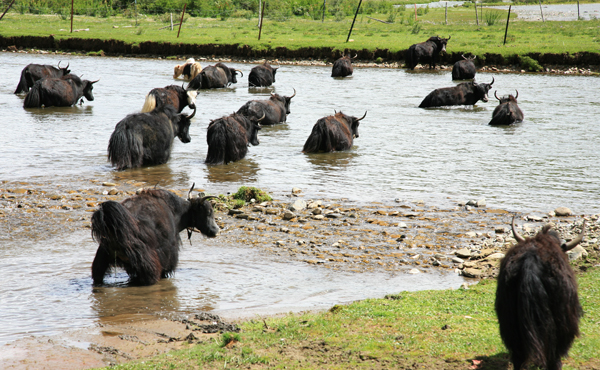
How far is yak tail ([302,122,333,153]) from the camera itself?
12047 millimetres

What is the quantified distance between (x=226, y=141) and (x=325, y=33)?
26056 millimetres

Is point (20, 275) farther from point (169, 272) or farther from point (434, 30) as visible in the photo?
point (434, 30)

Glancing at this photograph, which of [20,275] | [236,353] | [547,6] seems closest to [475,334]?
[236,353]

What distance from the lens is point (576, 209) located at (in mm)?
8398

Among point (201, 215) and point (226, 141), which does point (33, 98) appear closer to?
point (226, 141)

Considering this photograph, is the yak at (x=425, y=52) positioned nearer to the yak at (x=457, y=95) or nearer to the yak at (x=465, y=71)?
the yak at (x=465, y=71)

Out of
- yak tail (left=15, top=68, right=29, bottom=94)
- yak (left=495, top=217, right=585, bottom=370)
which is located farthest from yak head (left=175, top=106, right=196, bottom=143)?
yak tail (left=15, top=68, right=29, bottom=94)

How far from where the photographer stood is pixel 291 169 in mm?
10594

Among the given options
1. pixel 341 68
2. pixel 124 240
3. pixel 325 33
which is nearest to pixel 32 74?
pixel 341 68

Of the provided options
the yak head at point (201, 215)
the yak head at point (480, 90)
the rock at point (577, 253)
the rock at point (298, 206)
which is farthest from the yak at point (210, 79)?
the rock at point (577, 253)

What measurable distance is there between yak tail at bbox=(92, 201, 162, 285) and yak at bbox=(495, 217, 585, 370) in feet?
10.0

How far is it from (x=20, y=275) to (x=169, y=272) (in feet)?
→ 4.52

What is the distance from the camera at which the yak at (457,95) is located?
18375 mm

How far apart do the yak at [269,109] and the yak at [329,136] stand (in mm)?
2273
